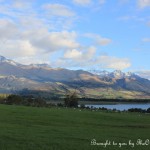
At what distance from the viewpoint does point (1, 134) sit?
31.8 metres

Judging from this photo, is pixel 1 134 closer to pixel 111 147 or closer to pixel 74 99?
pixel 111 147

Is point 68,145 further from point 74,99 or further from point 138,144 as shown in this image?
point 74,99

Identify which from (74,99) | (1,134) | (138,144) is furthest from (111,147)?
(74,99)

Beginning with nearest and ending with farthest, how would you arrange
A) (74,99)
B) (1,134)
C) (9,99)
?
1. (1,134)
2. (9,99)
3. (74,99)

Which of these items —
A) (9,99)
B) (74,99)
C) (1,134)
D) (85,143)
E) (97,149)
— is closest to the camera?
→ (97,149)

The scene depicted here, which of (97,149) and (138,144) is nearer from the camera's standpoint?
(97,149)

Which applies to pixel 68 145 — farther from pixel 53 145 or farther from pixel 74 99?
pixel 74 99

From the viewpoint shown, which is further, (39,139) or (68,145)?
(39,139)

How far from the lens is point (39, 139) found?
29578 mm

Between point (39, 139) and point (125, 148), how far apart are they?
22.7 feet

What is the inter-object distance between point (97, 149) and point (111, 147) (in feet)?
5.34

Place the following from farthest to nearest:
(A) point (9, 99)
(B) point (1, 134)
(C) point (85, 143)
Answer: (A) point (9, 99)
(B) point (1, 134)
(C) point (85, 143)

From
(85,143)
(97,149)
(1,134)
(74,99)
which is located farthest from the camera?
(74,99)

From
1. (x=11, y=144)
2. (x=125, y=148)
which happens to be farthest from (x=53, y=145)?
(x=125, y=148)
